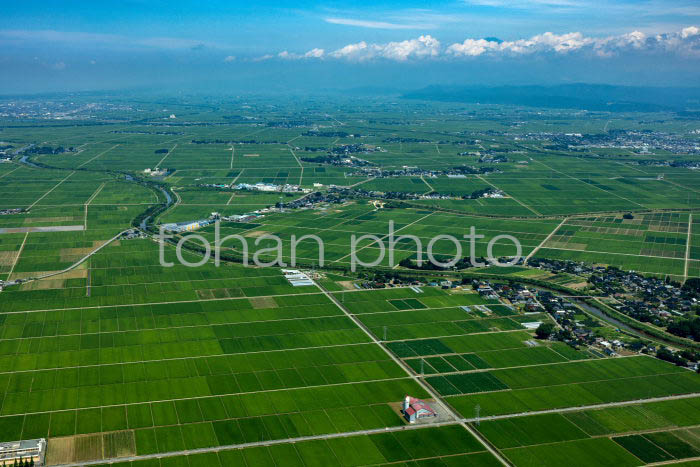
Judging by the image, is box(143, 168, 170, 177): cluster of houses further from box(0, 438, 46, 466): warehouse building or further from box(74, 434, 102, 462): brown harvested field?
box(0, 438, 46, 466): warehouse building

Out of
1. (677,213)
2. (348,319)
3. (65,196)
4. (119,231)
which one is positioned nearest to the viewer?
(348,319)

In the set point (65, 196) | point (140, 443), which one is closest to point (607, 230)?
point (140, 443)

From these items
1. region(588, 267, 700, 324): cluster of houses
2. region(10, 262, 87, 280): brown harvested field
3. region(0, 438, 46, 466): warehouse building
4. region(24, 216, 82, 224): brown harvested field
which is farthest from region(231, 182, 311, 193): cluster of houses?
region(0, 438, 46, 466): warehouse building

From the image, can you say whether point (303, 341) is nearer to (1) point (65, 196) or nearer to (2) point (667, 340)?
(2) point (667, 340)

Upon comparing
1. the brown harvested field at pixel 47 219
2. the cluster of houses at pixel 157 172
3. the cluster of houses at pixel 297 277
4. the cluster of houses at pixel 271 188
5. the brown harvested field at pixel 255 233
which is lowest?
the cluster of houses at pixel 297 277

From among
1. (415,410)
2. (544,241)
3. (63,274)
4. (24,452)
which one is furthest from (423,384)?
(544,241)

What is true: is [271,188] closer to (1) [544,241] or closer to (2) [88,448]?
(1) [544,241]

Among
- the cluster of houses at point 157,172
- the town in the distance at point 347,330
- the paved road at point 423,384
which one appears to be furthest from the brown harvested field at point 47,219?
the paved road at point 423,384

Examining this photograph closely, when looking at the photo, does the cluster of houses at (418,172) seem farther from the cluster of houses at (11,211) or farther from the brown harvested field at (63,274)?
the brown harvested field at (63,274)
